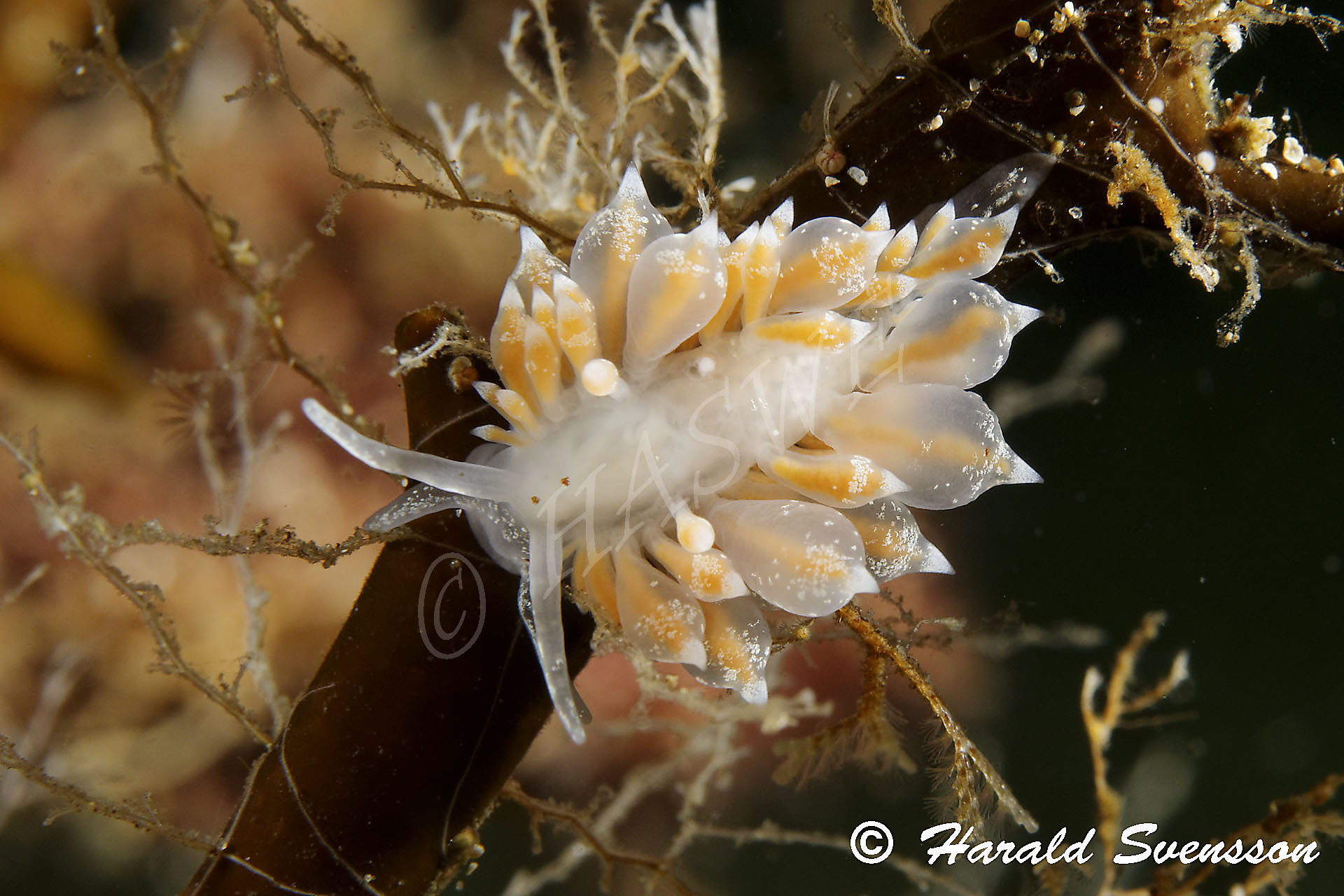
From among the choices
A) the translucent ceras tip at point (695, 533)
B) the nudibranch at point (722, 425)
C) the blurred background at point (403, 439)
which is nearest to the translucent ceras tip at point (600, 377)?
the nudibranch at point (722, 425)

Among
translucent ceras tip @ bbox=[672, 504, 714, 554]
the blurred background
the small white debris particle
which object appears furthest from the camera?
the blurred background

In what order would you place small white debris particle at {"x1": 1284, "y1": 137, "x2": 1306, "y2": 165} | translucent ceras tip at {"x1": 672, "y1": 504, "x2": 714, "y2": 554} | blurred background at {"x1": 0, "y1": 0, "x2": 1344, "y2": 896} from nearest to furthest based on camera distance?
translucent ceras tip at {"x1": 672, "y1": 504, "x2": 714, "y2": 554} → small white debris particle at {"x1": 1284, "y1": 137, "x2": 1306, "y2": 165} → blurred background at {"x1": 0, "y1": 0, "x2": 1344, "y2": 896}

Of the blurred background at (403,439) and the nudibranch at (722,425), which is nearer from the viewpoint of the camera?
the nudibranch at (722,425)

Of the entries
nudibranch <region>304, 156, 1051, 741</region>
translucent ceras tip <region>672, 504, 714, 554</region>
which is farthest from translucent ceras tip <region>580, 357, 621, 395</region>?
translucent ceras tip <region>672, 504, 714, 554</region>

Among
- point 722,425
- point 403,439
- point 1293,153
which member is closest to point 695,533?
point 722,425

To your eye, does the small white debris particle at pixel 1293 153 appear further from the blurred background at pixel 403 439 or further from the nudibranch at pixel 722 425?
the blurred background at pixel 403 439

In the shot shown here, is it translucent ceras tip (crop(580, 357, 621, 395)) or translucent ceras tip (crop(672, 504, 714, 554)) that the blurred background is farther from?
translucent ceras tip (crop(672, 504, 714, 554))

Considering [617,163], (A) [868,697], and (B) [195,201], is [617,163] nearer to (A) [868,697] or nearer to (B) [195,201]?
(B) [195,201]
